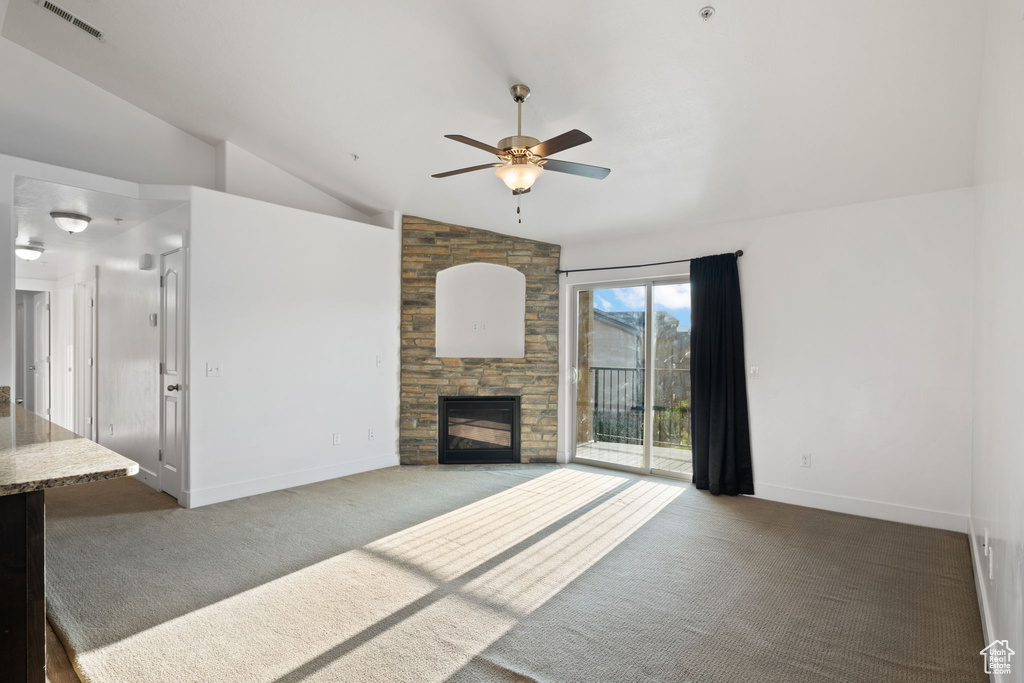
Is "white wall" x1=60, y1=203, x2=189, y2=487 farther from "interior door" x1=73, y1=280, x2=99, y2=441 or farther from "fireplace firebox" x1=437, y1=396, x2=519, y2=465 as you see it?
"fireplace firebox" x1=437, y1=396, x2=519, y2=465

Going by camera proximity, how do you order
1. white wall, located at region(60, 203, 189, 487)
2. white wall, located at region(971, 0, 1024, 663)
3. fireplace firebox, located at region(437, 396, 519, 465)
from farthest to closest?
fireplace firebox, located at region(437, 396, 519, 465) < white wall, located at region(60, 203, 189, 487) < white wall, located at region(971, 0, 1024, 663)

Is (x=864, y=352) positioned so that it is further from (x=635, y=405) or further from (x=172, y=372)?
(x=172, y=372)

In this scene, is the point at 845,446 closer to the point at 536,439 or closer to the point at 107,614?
the point at 536,439

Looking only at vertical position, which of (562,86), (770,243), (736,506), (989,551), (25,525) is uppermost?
(562,86)

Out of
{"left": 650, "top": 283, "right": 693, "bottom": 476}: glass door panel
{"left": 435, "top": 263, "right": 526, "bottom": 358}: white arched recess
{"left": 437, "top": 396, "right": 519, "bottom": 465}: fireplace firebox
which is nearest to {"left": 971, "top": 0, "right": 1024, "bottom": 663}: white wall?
{"left": 650, "top": 283, "right": 693, "bottom": 476}: glass door panel

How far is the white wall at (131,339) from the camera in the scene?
4.79 meters

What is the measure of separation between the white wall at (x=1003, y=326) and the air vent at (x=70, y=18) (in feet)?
16.6

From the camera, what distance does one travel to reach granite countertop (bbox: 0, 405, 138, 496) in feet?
4.53

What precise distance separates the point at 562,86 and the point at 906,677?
344cm

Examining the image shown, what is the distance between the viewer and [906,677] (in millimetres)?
2172

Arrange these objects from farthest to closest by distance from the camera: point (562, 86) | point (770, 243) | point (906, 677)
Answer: point (770, 243), point (562, 86), point (906, 677)

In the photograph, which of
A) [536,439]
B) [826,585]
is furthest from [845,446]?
[536,439]

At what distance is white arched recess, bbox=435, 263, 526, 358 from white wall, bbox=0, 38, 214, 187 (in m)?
2.73

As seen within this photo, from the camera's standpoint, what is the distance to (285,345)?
4.89 metres
